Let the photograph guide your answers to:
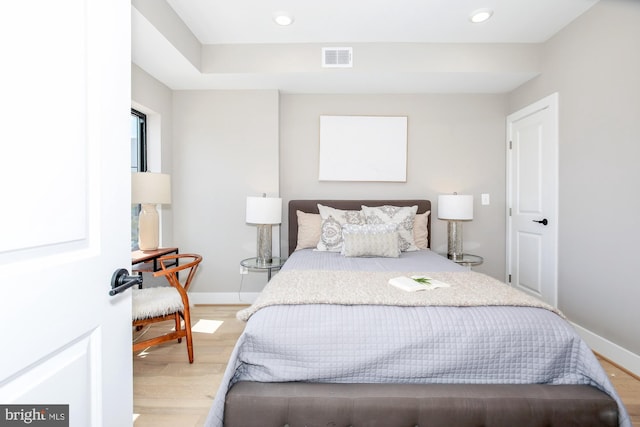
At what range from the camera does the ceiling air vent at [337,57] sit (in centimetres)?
303

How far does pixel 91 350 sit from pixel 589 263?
3309mm

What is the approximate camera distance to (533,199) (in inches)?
127

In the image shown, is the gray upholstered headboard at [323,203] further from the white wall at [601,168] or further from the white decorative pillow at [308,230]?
the white wall at [601,168]

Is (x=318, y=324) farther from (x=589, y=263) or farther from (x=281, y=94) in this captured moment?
(x=281, y=94)

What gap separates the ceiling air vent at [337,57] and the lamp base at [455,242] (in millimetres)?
2015

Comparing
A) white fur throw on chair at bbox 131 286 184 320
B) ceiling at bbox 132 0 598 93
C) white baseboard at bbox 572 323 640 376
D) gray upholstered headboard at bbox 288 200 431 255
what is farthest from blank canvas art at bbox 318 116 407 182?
white baseboard at bbox 572 323 640 376

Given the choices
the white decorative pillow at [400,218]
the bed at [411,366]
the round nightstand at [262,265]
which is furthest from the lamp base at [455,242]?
the round nightstand at [262,265]

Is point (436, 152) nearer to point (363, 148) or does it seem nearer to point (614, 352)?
point (363, 148)

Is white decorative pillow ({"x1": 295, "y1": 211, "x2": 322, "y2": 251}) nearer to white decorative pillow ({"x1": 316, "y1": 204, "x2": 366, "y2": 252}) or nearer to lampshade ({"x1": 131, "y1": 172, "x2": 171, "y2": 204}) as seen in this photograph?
white decorative pillow ({"x1": 316, "y1": 204, "x2": 366, "y2": 252})

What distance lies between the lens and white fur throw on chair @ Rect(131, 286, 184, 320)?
2.08 meters

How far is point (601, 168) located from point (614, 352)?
1.40m

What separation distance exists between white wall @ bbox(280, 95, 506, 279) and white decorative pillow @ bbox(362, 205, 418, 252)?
0.46 m

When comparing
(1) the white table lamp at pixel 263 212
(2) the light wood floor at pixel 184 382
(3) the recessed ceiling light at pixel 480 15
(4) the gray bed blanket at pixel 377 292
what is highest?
(3) the recessed ceiling light at pixel 480 15

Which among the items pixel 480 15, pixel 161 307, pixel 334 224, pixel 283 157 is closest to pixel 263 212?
pixel 334 224
